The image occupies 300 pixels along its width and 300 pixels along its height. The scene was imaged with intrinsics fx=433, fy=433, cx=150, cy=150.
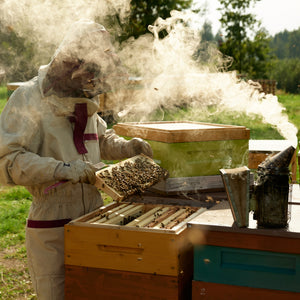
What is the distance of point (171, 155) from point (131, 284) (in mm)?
1039

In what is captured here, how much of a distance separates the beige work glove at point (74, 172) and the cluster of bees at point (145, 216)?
0.81ft

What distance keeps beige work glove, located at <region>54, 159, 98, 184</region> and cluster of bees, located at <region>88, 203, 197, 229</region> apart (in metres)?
0.25

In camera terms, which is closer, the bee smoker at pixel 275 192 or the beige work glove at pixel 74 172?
the bee smoker at pixel 275 192

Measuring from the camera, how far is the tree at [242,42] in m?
15.7

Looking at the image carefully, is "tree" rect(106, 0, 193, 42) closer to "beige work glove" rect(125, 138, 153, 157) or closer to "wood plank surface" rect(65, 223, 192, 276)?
"beige work glove" rect(125, 138, 153, 157)

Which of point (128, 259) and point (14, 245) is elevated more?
point (128, 259)

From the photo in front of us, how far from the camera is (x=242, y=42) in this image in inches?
692

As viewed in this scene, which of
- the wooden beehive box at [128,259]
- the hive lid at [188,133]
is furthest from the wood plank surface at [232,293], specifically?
the hive lid at [188,133]

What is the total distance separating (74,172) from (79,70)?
605 millimetres

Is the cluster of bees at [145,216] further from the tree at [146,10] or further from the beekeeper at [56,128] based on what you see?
the tree at [146,10]

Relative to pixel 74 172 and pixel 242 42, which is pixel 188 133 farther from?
pixel 242 42

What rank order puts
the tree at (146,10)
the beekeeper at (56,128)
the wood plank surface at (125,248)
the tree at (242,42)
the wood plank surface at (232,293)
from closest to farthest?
the wood plank surface at (232,293) → the wood plank surface at (125,248) → the beekeeper at (56,128) → the tree at (146,10) → the tree at (242,42)

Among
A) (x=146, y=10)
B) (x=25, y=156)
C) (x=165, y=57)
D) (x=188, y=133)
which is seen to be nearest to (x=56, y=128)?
(x=25, y=156)

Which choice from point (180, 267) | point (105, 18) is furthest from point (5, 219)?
point (180, 267)
